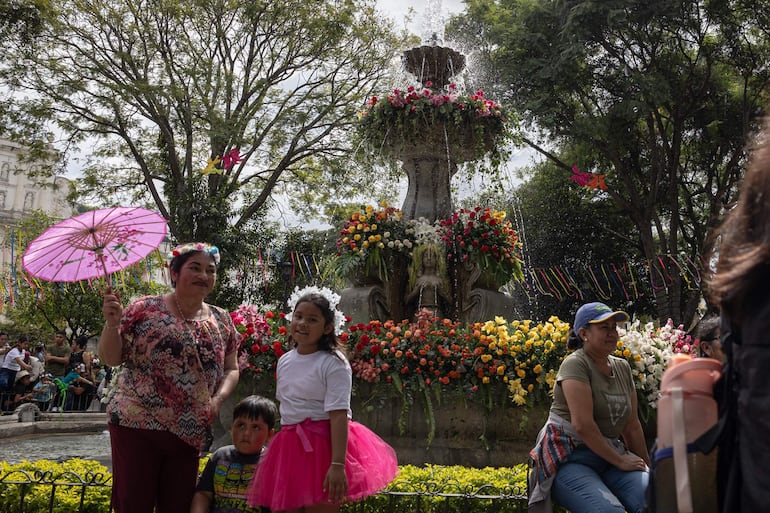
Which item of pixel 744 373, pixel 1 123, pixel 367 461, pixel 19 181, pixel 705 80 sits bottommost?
pixel 367 461

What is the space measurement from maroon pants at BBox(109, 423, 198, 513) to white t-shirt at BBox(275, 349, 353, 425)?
0.58m

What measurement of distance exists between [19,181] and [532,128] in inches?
2322

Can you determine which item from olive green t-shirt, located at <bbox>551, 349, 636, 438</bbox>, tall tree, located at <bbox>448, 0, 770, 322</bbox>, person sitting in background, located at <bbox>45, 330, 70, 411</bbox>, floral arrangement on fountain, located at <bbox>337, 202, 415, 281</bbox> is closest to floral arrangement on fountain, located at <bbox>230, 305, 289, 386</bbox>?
floral arrangement on fountain, located at <bbox>337, 202, 415, 281</bbox>

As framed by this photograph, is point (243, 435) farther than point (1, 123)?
No

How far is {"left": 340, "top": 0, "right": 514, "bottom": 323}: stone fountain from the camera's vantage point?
8.17 m

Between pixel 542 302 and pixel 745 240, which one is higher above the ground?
pixel 542 302

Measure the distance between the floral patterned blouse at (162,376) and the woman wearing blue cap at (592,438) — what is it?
1.71 meters

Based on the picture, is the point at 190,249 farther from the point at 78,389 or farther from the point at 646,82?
the point at 646,82

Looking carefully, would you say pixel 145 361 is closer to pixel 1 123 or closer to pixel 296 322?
pixel 296 322

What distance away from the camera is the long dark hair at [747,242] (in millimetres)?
1349

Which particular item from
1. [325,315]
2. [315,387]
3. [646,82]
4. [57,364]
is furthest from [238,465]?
[646,82]

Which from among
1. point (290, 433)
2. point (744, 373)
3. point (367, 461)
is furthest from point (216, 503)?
point (744, 373)

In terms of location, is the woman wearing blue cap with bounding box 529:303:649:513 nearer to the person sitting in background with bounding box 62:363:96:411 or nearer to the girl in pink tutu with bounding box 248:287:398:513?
the girl in pink tutu with bounding box 248:287:398:513

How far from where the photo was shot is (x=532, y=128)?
2105cm
